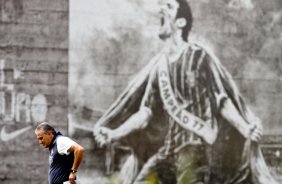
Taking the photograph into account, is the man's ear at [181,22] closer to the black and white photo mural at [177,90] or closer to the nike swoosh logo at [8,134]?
the black and white photo mural at [177,90]

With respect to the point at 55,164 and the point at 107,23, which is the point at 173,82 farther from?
the point at 55,164

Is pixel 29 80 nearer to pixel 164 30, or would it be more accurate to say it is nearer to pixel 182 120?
pixel 164 30

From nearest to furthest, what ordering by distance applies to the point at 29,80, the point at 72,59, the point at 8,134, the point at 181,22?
the point at 8,134, the point at 29,80, the point at 72,59, the point at 181,22

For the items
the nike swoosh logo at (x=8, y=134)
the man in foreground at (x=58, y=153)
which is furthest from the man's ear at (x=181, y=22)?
the man in foreground at (x=58, y=153)

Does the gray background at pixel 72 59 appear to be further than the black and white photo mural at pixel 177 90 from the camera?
No

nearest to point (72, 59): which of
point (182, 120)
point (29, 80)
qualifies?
point (29, 80)

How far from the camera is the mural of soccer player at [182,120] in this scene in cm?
1387

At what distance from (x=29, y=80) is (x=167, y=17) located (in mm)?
2433

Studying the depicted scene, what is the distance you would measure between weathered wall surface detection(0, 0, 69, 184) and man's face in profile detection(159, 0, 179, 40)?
1.55 m

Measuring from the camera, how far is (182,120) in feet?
46.0

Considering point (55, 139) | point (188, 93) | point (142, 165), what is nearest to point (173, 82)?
point (188, 93)

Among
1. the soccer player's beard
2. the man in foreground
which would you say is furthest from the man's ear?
the man in foreground

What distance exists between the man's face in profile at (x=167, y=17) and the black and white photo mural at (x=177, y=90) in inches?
0.6

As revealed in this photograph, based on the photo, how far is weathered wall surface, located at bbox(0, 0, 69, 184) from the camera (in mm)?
13461
